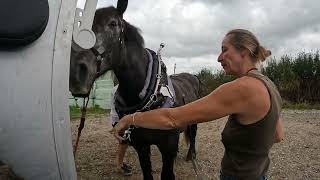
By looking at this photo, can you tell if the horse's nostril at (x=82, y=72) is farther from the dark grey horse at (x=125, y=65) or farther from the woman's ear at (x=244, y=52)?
the woman's ear at (x=244, y=52)

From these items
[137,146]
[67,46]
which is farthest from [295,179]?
[67,46]

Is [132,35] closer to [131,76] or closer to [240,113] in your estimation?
[131,76]

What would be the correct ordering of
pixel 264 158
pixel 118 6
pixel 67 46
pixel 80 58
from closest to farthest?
pixel 67 46
pixel 264 158
pixel 80 58
pixel 118 6

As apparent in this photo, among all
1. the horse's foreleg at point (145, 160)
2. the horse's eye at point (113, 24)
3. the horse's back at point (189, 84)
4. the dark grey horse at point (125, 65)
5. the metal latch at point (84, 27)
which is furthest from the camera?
the horse's back at point (189, 84)

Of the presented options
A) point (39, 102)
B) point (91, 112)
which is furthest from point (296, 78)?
point (39, 102)

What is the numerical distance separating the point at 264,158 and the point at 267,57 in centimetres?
57

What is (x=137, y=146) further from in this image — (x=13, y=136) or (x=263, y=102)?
(x=13, y=136)

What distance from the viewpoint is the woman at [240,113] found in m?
2.19

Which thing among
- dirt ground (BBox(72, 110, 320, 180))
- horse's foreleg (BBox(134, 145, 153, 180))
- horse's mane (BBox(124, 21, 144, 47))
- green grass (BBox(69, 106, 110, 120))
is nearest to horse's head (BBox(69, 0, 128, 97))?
horse's mane (BBox(124, 21, 144, 47))

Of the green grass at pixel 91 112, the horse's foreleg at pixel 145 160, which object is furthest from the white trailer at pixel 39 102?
the green grass at pixel 91 112

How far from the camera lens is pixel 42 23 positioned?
1.43 metres

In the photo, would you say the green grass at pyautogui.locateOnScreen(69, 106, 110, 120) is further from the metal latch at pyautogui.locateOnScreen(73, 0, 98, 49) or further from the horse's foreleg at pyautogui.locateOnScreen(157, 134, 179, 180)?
the metal latch at pyautogui.locateOnScreen(73, 0, 98, 49)

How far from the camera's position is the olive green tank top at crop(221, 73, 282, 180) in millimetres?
2355

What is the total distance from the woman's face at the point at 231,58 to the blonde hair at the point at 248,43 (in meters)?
0.02
